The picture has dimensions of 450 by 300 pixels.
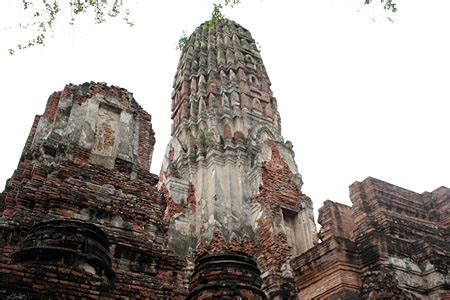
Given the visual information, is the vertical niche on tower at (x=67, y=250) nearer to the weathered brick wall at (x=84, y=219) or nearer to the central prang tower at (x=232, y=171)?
the weathered brick wall at (x=84, y=219)

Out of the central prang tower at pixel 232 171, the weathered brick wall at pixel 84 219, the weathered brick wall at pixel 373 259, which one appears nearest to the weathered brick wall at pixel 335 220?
the weathered brick wall at pixel 373 259

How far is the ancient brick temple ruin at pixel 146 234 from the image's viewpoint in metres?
4.82

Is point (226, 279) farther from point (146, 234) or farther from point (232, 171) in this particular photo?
point (232, 171)

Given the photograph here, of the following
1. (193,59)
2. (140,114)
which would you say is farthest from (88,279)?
(193,59)

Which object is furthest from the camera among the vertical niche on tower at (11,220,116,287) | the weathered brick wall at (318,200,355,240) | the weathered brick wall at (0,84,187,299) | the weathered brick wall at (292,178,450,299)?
the weathered brick wall at (318,200,355,240)

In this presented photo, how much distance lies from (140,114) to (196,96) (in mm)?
11989

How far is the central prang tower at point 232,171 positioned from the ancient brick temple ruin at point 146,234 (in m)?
0.09

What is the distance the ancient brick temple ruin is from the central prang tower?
3.7 inches

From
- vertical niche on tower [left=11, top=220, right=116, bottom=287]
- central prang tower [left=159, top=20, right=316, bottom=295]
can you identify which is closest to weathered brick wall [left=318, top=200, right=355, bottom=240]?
vertical niche on tower [left=11, top=220, right=116, bottom=287]

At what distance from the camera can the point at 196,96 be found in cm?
2059

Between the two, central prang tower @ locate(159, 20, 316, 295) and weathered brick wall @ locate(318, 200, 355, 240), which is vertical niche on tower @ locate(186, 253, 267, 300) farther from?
central prang tower @ locate(159, 20, 316, 295)

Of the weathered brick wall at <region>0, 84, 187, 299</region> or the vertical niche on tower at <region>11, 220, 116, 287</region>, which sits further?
the vertical niche on tower at <region>11, 220, 116, 287</region>

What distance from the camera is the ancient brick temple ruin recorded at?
4824 millimetres

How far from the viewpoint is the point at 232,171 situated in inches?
647
